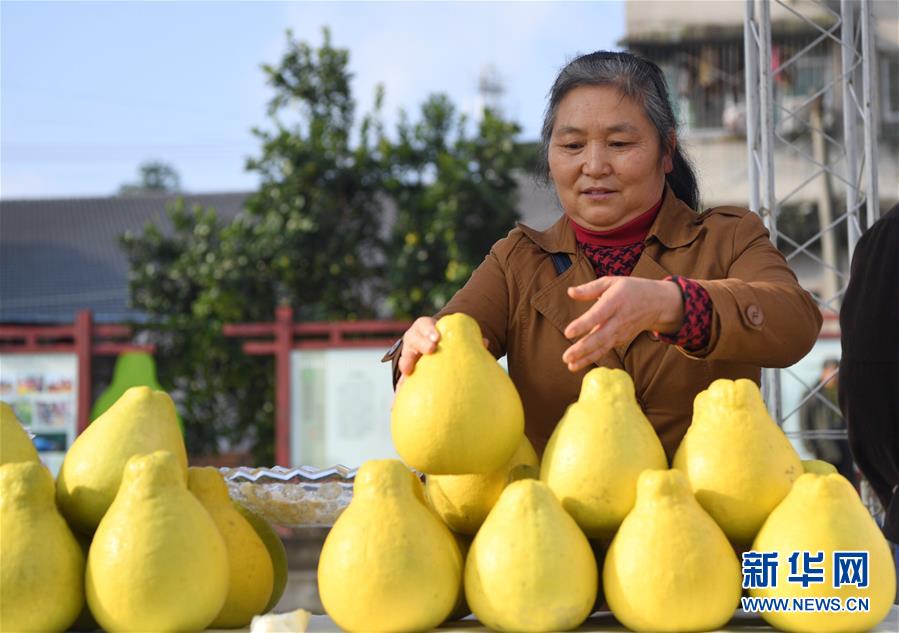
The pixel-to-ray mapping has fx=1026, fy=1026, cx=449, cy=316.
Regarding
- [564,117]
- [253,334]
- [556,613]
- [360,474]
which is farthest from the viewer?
[253,334]

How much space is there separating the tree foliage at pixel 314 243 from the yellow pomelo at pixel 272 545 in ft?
22.5

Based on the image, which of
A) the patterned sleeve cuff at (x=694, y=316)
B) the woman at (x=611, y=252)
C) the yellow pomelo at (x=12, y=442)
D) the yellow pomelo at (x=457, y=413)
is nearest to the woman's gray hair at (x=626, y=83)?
the woman at (x=611, y=252)

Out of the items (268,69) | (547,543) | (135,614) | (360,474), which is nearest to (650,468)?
(547,543)

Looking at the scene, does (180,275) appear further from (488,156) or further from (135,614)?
(135,614)

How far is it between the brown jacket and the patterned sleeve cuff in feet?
0.55

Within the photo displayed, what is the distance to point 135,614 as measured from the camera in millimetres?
1227

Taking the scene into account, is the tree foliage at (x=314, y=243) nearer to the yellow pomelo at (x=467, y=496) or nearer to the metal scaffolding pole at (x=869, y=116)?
the metal scaffolding pole at (x=869, y=116)

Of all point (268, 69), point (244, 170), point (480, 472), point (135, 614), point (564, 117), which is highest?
point (268, 69)

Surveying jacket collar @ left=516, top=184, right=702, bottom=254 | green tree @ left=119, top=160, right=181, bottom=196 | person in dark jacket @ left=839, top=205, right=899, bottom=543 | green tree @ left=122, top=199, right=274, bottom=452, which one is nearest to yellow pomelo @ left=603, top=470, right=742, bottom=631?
jacket collar @ left=516, top=184, right=702, bottom=254

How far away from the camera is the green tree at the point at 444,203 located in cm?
866

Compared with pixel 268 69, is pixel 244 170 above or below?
below

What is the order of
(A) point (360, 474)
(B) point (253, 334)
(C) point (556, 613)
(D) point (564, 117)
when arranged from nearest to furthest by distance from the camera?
(C) point (556, 613) → (A) point (360, 474) → (D) point (564, 117) → (B) point (253, 334)

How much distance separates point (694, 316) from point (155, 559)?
75 cm

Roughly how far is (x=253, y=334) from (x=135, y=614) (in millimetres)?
7534
